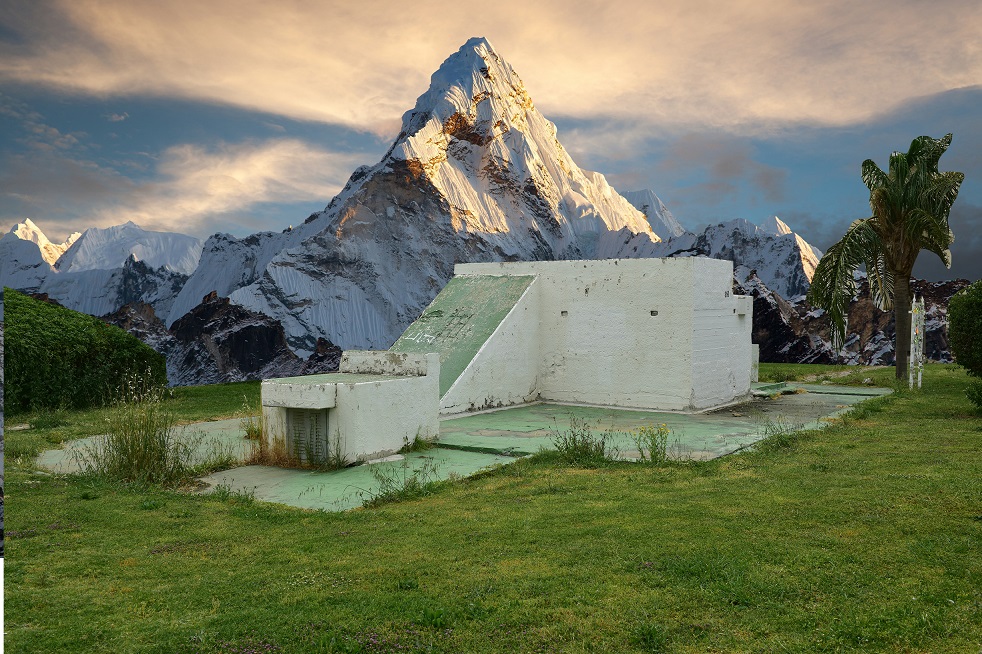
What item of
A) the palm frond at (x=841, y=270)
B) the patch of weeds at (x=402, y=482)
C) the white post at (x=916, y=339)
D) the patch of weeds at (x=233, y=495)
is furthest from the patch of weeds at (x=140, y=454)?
the palm frond at (x=841, y=270)

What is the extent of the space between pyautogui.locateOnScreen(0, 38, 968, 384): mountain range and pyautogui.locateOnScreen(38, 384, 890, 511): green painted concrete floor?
27218 mm

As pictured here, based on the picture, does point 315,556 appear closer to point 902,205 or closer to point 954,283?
point 902,205

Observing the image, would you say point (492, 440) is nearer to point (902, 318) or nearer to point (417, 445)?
point (417, 445)

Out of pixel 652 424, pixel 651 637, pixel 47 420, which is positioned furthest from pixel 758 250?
pixel 651 637

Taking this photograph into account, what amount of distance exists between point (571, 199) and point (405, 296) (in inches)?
574

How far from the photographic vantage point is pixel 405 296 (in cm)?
4794

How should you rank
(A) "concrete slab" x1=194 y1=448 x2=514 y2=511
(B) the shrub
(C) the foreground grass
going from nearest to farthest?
1. (C) the foreground grass
2. (A) "concrete slab" x1=194 y1=448 x2=514 y2=511
3. (B) the shrub

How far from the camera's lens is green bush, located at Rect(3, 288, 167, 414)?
42.9ft

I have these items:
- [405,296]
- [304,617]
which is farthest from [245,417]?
[405,296]

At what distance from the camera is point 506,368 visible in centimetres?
1419

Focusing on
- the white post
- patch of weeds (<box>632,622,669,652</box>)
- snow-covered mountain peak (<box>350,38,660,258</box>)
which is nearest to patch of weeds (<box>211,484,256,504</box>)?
patch of weeds (<box>632,622,669,652</box>)

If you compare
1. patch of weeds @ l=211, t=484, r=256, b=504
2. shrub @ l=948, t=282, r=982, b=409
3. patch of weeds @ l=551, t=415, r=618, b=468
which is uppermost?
shrub @ l=948, t=282, r=982, b=409

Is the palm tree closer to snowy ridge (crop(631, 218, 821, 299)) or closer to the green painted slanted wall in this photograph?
the green painted slanted wall

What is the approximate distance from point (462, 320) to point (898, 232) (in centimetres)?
1078
